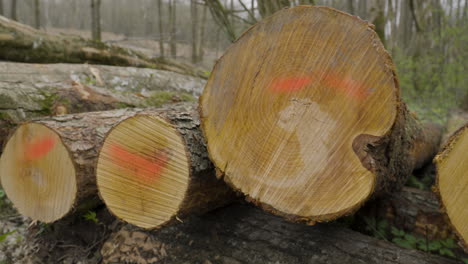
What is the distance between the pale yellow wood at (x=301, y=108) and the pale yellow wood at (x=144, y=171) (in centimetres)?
19

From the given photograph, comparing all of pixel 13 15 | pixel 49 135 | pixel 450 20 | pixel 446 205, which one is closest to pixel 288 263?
pixel 446 205

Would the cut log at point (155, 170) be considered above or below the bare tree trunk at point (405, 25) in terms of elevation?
below

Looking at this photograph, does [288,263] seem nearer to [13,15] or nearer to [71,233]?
[71,233]

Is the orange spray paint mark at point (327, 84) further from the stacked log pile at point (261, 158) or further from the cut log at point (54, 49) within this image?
the cut log at point (54, 49)

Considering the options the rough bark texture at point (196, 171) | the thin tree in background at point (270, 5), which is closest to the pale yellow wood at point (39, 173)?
the rough bark texture at point (196, 171)

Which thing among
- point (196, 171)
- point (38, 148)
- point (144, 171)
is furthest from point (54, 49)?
point (196, 171)

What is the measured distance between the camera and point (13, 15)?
9.50 meters

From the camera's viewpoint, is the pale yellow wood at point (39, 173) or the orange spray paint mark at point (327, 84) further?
the pale yellow wood at point (39, 173)

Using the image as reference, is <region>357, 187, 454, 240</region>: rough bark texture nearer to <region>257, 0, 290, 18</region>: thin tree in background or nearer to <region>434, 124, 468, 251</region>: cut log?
<region>434, 124, 468, 251</region>: cut log

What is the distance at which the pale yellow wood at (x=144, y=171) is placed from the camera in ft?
5.41

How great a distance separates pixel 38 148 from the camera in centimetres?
205

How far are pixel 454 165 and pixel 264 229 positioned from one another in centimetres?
104

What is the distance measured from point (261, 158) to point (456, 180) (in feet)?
2.49

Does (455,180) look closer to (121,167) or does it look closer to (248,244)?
(248,244)
